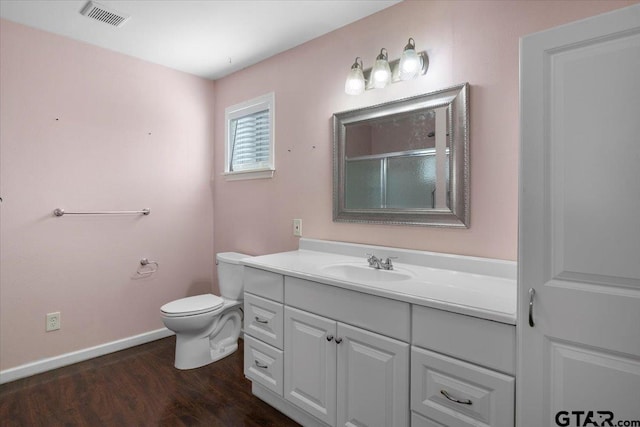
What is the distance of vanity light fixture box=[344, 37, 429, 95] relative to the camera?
1783mm

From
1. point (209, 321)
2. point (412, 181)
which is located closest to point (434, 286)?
point (412, 181)

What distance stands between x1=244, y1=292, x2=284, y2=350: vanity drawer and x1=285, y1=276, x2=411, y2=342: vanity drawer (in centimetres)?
13

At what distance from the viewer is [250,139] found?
2996 mm

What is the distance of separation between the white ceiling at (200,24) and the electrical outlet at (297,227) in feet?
4.22

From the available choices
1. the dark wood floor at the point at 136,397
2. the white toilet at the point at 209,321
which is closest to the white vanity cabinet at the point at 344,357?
the dark wood floor at the point at 136,397

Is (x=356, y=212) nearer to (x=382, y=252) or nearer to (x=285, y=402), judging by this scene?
(x=382, y=252)

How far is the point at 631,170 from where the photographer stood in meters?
0.86

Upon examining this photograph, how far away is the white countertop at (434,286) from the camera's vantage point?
115 centimetres

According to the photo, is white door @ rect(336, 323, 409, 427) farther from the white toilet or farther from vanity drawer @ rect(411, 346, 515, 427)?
the white toilet

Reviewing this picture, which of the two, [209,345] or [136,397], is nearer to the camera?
[136,397]

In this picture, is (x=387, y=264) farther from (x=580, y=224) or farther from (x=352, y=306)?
(x=580, y=224)

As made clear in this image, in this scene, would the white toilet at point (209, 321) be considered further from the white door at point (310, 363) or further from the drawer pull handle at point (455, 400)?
the drawer pull handle at point (455, 400)

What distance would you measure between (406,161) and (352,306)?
0.88 meters

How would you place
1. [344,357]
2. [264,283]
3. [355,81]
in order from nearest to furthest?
[344,357], [264,283], [355,81]
